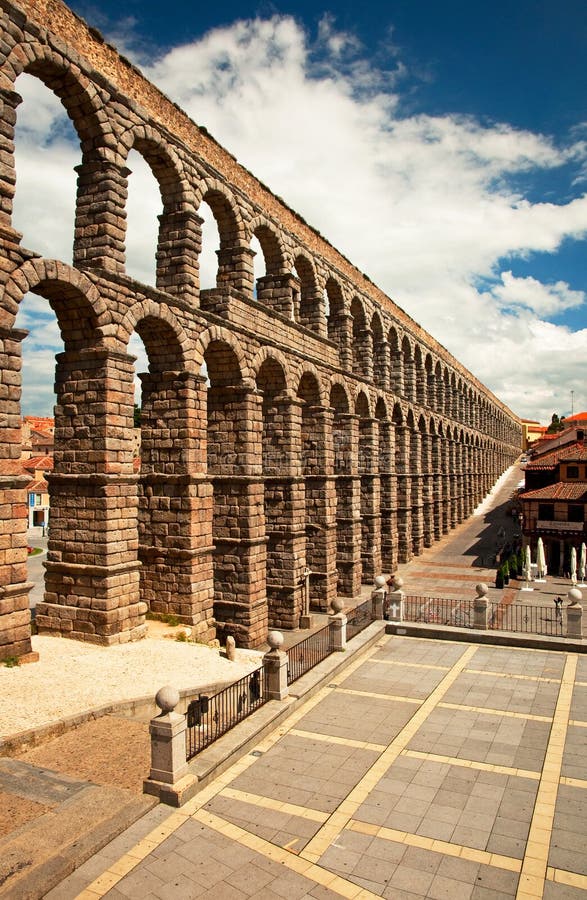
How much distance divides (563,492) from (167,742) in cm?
3576

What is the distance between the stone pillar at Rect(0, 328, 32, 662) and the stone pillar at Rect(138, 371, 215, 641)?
19.4 ft

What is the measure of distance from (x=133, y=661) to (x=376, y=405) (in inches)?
1009

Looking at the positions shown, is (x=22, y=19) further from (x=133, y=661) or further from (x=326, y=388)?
(x=326, y=388)

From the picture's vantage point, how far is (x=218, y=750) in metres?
11.8

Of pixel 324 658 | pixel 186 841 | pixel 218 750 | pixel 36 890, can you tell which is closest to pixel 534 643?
pixel 324 658

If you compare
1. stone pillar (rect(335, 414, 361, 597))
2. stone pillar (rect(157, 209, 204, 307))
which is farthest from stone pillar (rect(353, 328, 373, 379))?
stone pillar (rect(157, 209, 204, 307))

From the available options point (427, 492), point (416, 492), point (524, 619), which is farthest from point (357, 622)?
point (427, 492)

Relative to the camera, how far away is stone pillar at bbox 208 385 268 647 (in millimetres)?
22594

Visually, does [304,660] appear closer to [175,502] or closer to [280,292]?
[175,502]

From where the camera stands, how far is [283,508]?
26.1 meters

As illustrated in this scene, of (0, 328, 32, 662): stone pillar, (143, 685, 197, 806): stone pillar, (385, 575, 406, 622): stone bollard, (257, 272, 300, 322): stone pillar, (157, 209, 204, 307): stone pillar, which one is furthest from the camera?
(257, 272, 300, 322): stone pillar

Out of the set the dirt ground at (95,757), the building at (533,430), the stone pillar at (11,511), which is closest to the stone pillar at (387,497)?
the stone pillar at (11,511)

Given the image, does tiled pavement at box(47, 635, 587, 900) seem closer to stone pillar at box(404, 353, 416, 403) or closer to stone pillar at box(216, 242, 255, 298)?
stone pillar at box(216, 242, 255, 298)

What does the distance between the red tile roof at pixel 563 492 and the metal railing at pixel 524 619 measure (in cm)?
1227
